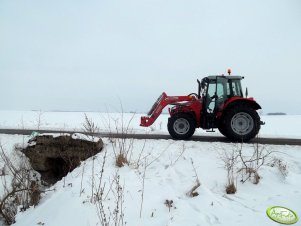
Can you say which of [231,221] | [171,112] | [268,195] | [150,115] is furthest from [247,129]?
[231,221]

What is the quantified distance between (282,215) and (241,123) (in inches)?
189

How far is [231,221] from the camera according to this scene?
367cm

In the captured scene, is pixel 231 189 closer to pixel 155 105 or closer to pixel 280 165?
pixel 280 165

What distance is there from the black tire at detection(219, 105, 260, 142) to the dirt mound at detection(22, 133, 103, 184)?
394 centimetres

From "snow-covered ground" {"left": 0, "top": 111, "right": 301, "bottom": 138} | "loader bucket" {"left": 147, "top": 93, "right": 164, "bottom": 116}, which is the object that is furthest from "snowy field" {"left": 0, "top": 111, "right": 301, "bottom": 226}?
"loader bucket" {"left": 147, "top": 93, "right": 164, "bottom": 116}

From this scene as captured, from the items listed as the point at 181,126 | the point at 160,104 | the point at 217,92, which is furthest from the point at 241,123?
the point at 160,104

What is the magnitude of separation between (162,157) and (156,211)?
216 cm

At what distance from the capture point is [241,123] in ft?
27.2

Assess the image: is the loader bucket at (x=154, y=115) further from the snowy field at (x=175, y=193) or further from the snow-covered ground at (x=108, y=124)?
the snowy field at (x=175, y=193)

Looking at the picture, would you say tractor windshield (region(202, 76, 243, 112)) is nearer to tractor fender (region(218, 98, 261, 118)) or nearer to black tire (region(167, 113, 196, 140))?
tractor fender (region(218, 98, 261, 118))

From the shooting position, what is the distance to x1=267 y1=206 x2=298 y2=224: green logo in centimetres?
356

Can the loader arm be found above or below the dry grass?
above

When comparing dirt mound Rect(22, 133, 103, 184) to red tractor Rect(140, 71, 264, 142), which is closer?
dirt mound Rect(22, 133, 103, 184)

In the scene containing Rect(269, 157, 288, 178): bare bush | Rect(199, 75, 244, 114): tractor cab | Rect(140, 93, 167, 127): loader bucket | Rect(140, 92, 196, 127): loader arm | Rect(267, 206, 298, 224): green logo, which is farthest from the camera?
Rect(140, 93, 167, 127): loader bucket
